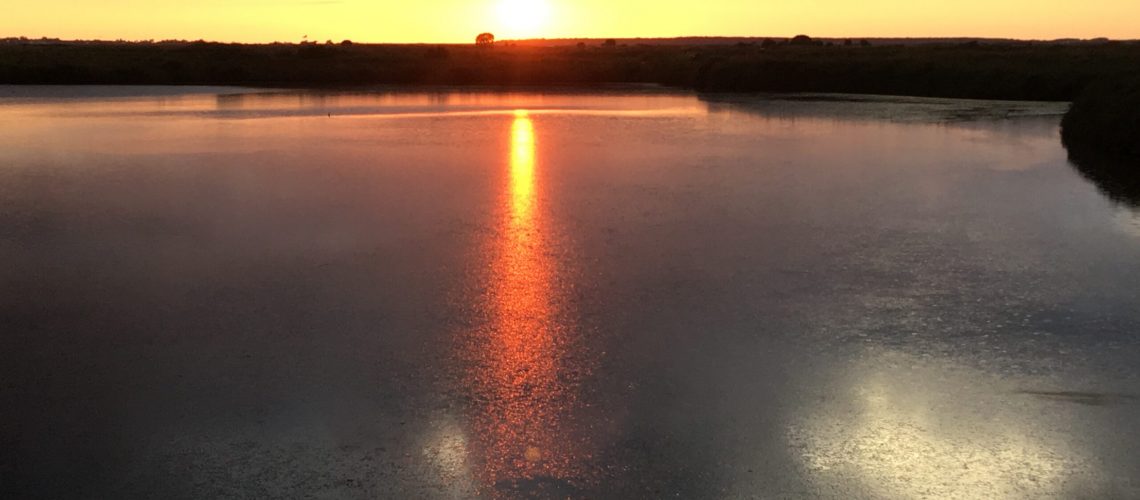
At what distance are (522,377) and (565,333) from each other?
728 mm

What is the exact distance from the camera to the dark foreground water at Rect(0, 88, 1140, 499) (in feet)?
12.8

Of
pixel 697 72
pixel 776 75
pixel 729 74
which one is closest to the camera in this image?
pixel 776 75

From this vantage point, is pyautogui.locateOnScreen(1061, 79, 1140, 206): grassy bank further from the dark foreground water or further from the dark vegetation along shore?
the dark foreground water

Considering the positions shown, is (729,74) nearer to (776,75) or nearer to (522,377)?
(776,75)

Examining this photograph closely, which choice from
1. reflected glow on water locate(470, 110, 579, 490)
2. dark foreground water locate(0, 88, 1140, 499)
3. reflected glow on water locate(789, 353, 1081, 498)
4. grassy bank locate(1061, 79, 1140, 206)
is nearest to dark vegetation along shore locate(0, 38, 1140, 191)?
grassy bank locate(1061, 79, 1140, 206)

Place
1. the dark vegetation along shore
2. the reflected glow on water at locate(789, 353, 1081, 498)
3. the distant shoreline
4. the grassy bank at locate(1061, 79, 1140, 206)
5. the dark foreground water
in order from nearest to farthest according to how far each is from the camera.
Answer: the reflected glow on water at locate(789, 353, 1081, 498) → the dark foreground water → the grassy bank at locate(1061, 79, 1140, 206) → the dark vegetation along shore → the distant shoreline

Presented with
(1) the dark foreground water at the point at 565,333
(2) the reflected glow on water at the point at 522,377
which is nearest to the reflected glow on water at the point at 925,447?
(1) the dark foreground water at the point at 565,333

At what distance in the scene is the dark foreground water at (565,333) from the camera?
12.8 feet

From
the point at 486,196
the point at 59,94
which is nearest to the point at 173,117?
the point at 59,94

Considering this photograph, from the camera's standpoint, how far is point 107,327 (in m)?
5.64

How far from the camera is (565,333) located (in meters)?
5.52

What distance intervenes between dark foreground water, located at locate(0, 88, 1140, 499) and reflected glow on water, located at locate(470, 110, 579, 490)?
0.02 meters

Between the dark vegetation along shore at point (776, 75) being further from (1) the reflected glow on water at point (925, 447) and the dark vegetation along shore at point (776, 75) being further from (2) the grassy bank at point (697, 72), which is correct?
(1) the reflected glow on water at point (925, 447)

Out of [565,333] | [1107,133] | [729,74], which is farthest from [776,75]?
[565,333]
